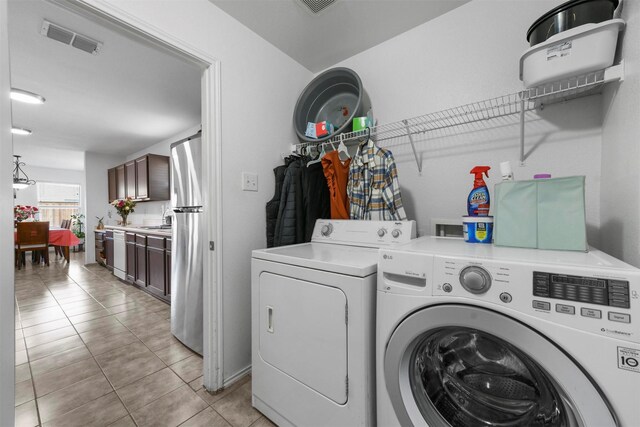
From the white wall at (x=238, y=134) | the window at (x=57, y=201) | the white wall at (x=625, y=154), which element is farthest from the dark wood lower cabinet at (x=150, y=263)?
the window at (x=57, y=201)

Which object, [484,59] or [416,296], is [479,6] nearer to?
[484,59]

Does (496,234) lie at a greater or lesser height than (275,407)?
greater

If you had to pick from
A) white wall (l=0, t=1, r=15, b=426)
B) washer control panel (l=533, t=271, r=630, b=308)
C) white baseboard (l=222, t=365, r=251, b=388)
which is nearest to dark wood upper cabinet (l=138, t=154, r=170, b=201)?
white baseboard (l=222, t=365, r=251, b=388)

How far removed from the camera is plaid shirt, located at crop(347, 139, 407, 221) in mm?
1492

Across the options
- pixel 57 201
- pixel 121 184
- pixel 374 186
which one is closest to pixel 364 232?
pixel 374 186

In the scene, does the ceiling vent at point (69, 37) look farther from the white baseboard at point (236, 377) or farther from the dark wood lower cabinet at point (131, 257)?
the white baseboard at point (236, 377)

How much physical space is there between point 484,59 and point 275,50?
139 cm

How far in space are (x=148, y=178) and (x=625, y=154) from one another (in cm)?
507

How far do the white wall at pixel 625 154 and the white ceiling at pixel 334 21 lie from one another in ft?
3.07

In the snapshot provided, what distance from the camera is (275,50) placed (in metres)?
1.90

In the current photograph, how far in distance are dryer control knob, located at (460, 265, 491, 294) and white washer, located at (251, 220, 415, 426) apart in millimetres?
321

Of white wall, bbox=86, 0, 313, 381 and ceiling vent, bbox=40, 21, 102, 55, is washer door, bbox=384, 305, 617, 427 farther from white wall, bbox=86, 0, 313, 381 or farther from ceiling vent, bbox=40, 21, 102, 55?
ceiling vent, bbox=40, 21, 102, 55

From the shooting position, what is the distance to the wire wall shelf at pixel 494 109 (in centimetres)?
103

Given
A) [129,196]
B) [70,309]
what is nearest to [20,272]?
[129,196]
